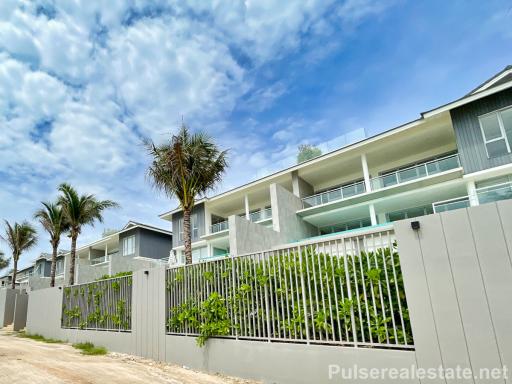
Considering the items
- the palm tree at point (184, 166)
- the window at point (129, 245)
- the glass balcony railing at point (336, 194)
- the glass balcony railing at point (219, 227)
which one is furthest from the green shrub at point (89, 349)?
the window at point (129, 245)

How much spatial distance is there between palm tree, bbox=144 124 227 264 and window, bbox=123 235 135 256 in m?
20.7

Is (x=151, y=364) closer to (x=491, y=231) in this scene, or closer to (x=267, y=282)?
(x=267, y=282)

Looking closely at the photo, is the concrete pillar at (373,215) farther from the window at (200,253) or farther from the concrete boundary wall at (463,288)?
the concrete boundary wall at (463,288)

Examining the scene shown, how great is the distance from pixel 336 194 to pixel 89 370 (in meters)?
15.4

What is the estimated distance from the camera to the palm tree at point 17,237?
24609mm

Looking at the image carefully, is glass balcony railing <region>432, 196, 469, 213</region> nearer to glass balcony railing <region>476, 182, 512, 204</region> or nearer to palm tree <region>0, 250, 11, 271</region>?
glass balcony railing <region>476, 182, 512, 204</region>

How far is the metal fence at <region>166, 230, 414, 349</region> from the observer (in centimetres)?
457

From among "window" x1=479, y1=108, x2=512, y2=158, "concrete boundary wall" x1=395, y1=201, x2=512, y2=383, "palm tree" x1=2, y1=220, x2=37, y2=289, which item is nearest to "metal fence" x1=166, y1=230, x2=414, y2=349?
"concrete boundary wall" x1=395, y1=201, x2=512, y2=383

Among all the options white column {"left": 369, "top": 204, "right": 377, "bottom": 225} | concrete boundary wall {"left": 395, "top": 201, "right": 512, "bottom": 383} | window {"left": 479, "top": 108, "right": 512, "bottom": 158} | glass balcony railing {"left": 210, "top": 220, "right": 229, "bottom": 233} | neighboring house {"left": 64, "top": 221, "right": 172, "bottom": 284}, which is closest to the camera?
concrete boundary wall {"left": 395, "top": 201, "right": 512, "bottom": 383}

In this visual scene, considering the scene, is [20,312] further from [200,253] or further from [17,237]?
[200,253]

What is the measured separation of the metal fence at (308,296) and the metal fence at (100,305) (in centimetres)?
281

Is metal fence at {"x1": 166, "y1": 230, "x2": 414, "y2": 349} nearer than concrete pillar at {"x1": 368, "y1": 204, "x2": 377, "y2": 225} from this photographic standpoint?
Yes

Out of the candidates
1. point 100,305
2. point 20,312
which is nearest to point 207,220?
point 20,312

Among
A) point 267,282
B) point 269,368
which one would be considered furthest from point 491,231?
point 269,368
